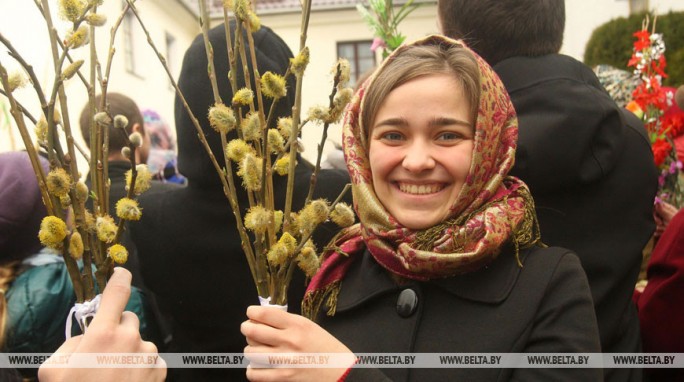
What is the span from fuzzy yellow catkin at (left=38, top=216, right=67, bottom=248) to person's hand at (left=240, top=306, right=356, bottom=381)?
352 mm

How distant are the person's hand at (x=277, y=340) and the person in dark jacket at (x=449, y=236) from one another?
0.97 ft

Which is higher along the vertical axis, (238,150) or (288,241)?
(238,150)

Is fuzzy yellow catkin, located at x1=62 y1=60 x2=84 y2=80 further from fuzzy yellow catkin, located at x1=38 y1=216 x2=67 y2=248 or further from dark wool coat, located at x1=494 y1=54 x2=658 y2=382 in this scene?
dark wool coat, located at x1=494 y1=54 x2=658 y2=382

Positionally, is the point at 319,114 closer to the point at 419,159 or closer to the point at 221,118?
the point at 221,118

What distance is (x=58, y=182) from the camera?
109cm

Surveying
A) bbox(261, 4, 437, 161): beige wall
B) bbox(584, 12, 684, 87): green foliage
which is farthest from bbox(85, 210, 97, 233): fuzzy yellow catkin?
bbox(261, 4, 437, 161): beige wall

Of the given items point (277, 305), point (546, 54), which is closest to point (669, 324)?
point (546, 54)

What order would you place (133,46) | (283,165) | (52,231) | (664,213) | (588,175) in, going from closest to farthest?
(52,231)
(283,165)
(588,175)
(664,213)
(133,46)

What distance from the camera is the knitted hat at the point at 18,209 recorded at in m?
2.15

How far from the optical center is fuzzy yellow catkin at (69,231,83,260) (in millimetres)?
1127

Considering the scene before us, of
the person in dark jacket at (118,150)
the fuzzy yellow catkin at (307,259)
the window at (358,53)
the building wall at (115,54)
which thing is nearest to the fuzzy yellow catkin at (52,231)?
the fuzzy yellow catkin at (307,259)

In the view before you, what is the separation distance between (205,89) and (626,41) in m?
10.2

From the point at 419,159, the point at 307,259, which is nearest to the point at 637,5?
the point at 419,159

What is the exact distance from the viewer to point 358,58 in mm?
21000
